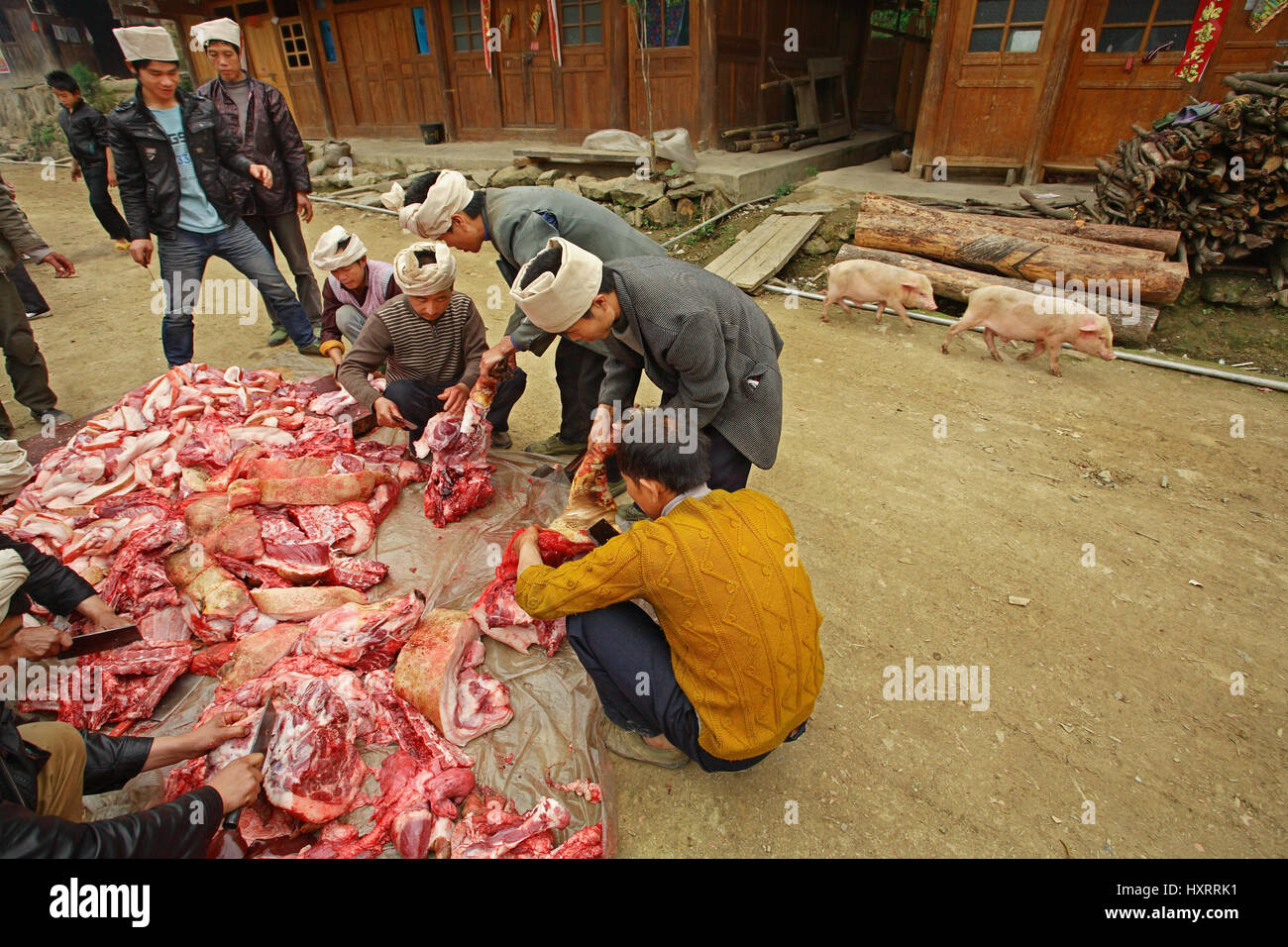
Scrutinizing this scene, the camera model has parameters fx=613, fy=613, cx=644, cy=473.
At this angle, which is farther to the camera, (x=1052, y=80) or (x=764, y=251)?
(x=1052, y=80)

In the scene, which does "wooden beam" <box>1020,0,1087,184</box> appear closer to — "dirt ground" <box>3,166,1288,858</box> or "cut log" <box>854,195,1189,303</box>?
"cut log" <box>854,195,1189,303</box>

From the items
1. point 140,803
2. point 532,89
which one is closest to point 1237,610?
point 140,803

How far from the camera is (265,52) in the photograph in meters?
14.6

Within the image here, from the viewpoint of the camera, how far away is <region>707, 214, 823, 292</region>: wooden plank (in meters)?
6.86

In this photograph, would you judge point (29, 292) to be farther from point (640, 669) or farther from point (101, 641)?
point (640, 669)

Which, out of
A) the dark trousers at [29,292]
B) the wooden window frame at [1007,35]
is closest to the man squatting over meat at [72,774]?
the dark trousers at [29,292]

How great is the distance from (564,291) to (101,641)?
89.7 inches

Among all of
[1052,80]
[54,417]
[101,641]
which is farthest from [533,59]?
[101,641]

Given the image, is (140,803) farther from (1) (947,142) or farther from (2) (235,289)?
(1) (947,142)

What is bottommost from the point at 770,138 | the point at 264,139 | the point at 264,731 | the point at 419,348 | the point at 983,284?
the point at 264,731

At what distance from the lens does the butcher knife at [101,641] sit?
2.37 meters

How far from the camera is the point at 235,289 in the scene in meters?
7.71

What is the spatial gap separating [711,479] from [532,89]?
11.3 meters

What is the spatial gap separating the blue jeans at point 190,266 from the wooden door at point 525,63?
8144 millimetres
